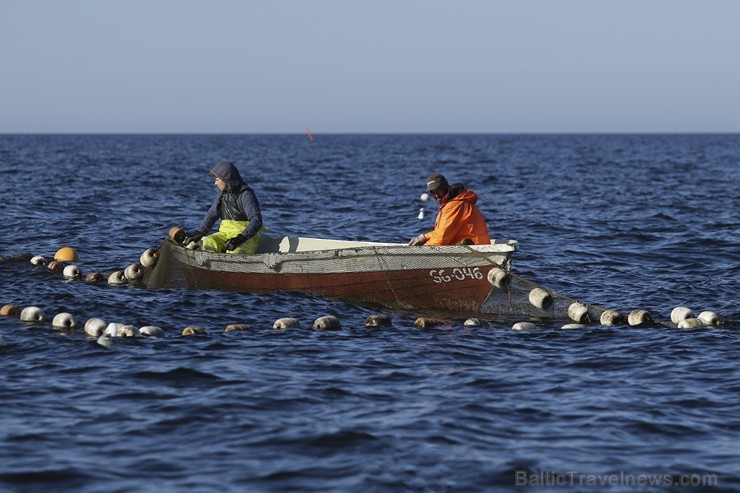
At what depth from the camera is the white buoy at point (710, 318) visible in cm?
1449

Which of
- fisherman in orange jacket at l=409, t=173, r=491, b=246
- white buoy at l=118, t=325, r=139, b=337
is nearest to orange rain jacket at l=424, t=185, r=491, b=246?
fisherman in orange jacket at l=409, t=173, r=491, b=246

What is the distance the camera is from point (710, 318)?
1451cm

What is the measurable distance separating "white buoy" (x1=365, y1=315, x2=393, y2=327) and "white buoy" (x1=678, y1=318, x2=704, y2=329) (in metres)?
4.26

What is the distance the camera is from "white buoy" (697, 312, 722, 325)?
A: 14.5m

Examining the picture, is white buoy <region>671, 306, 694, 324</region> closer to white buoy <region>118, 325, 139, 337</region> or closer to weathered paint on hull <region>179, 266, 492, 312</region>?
weathered paint on hull <region>179, 266, 492, 312</region>

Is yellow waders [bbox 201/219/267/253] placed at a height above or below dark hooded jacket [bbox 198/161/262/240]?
below

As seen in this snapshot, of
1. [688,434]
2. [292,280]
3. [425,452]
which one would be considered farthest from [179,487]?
[292,280]

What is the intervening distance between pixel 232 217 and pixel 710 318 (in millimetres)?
8270

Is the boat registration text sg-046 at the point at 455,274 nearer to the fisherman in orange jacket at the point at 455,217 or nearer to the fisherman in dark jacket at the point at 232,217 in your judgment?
the fisherman in orange jacket at the point at 455,217

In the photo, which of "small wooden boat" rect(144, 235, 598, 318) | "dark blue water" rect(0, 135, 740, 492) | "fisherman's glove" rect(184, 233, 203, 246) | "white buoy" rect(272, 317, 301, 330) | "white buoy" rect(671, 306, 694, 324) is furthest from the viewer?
"fisherman's glove" rect(184, 233, 203, 246)

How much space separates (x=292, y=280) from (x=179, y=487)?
8.81 meters

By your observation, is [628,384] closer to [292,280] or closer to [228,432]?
[228,432]

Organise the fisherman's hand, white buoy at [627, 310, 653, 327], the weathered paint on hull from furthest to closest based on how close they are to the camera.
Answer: the fisherman's hand
the weathered paint on hull
white buoy at [627, 310, 653, 327]

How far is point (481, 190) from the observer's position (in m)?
45.7
